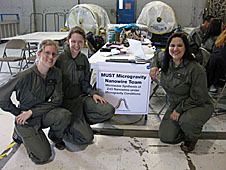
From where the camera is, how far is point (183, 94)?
2.15 m

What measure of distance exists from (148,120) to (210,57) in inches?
58.2

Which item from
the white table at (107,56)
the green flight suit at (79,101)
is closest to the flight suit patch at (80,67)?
the green flight suit at (79,101)

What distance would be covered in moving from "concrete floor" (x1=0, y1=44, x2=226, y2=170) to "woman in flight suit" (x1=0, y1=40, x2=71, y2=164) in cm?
20

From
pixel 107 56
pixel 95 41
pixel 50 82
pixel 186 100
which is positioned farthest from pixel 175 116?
pixel 95 41

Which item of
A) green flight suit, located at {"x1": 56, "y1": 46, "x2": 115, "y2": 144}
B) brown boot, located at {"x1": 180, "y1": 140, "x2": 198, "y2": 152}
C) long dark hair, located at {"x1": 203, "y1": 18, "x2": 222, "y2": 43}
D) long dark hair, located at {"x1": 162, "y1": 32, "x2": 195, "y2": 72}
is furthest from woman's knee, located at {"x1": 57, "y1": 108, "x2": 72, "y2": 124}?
long dark hair, located at {"x1": 203, "y1": 18, "x2": 222, "y2": 43}

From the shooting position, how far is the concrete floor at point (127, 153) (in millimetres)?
1920

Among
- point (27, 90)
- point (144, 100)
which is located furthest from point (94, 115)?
point (27, 90)

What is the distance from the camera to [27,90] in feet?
6.11

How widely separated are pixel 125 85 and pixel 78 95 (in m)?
0.54

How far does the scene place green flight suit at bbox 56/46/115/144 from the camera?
218cm

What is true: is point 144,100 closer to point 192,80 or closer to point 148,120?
point 148,120

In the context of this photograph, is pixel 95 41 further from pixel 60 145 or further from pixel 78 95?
pixel 60 145

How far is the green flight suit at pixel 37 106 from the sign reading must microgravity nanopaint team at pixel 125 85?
566mm

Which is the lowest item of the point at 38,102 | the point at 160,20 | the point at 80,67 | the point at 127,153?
the point at 127,153
